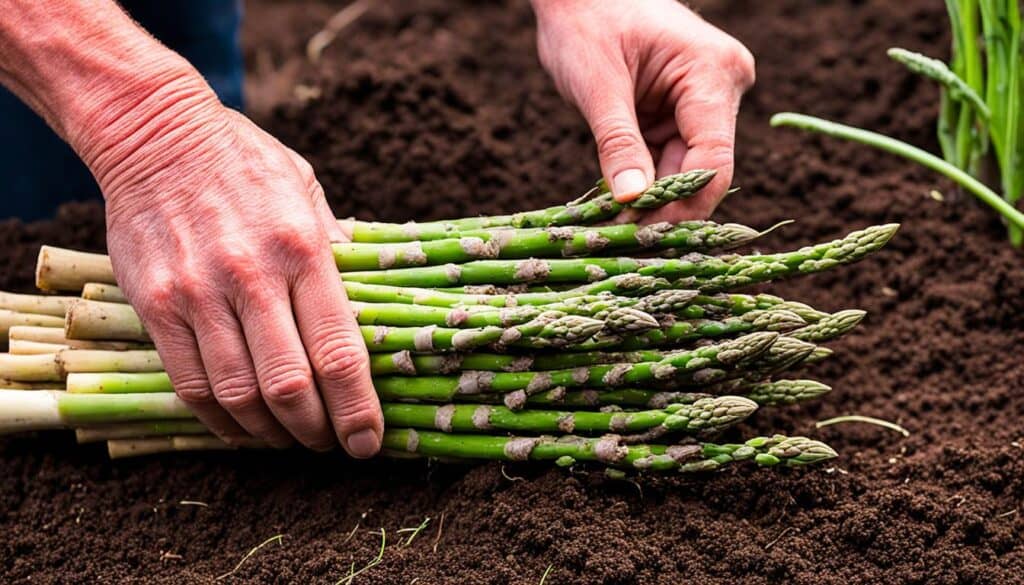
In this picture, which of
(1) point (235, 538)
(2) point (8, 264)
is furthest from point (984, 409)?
(2) point (8, 264)

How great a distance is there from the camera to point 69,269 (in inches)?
127

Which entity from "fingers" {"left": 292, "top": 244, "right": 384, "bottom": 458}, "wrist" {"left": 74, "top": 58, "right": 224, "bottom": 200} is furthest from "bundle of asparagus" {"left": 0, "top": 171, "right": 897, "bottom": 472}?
"wrist" {"left": 74, "top": 58, "right": 224, "bottom": 200}

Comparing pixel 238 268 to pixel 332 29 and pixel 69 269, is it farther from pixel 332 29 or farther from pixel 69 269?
pixel 332 29

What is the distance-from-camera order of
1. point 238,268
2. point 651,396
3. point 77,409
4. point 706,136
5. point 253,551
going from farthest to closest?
point 706,136
point 77,409
point 651,396
point 253,551
point 238,268

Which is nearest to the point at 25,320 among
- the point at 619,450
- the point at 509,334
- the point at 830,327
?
the point at 509,334

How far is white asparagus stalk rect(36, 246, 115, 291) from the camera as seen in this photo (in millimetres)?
3209

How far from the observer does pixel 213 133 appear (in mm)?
2865

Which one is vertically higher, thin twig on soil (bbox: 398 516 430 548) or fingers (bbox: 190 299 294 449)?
fingers (bbox: 190 299 294 449)

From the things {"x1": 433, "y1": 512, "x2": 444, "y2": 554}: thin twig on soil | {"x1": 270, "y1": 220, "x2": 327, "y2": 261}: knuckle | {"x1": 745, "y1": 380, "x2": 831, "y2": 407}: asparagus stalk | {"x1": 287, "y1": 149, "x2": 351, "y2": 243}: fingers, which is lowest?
{"x1": 433, "y1": 512, "x2": 444, "y2": 554}: thin twig on soil

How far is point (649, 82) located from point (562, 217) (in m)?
0.54

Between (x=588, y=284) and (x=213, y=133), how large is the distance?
103 cm

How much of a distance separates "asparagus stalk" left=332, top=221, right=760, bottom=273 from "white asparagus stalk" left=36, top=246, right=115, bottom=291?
70 centimetres

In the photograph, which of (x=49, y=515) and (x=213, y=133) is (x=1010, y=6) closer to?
(x=213, y=133)

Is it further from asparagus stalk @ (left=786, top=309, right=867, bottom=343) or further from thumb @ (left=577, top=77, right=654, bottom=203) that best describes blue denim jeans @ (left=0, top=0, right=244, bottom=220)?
asparagus stalk @ (left=786, top=309, right=867, bottom=343)
